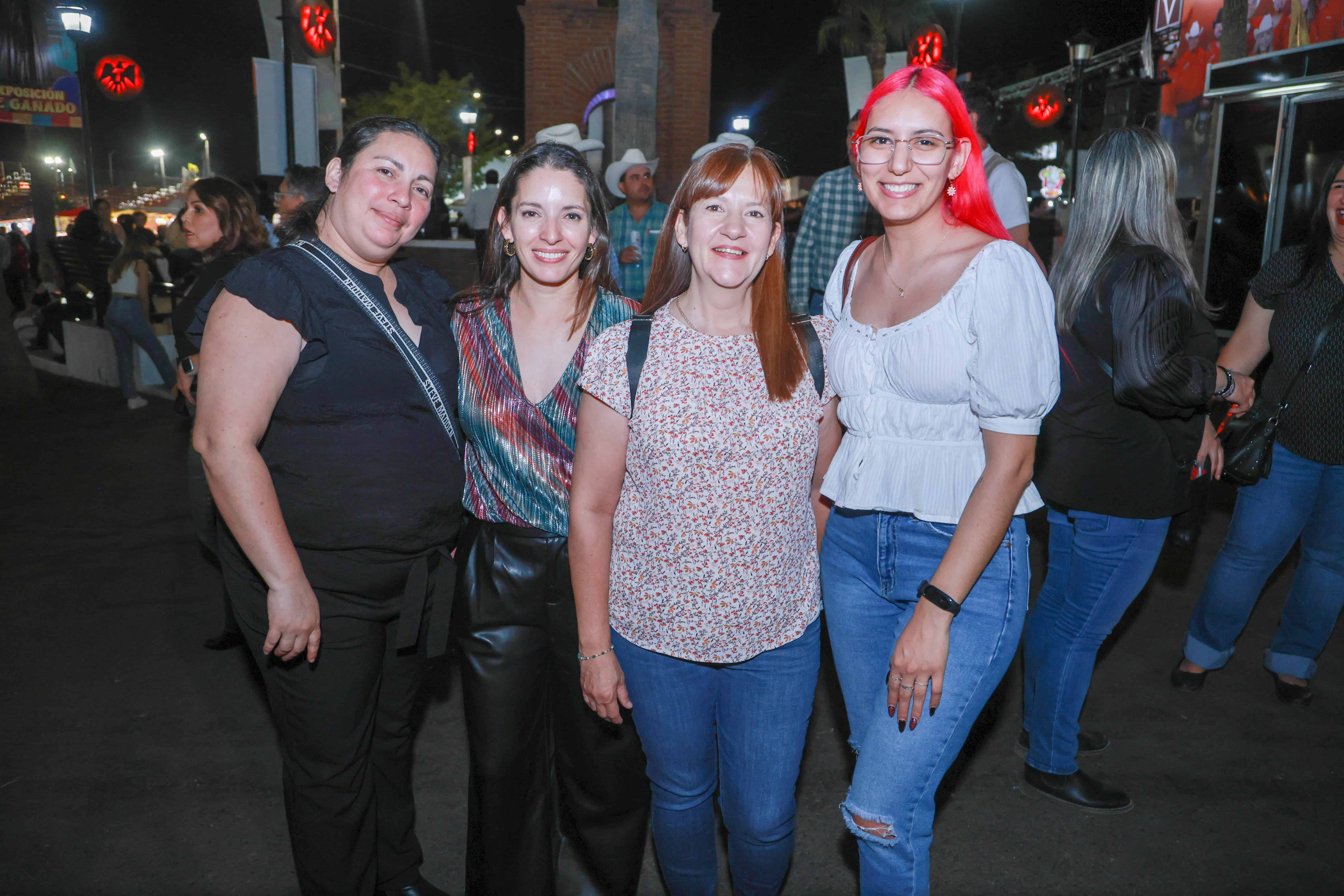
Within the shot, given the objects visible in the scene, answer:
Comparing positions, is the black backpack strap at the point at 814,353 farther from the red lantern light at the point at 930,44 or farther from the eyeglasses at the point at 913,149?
the red lantern light at the point at 930,44

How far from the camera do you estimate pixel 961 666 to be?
2.08m

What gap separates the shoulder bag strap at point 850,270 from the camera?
2398 millimetres

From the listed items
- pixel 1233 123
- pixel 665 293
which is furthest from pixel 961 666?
pixel 1233 123

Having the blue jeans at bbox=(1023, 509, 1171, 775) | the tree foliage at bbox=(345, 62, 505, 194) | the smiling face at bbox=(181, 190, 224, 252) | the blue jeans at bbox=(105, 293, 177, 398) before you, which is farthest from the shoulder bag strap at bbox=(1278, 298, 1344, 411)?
the tree foliage at bbox=(345, 62, 505, 194)

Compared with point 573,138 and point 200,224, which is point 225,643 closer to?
point 200,224

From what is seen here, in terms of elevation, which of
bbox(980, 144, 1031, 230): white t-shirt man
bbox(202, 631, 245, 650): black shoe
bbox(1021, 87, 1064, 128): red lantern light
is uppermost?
bbox(1021, 87, 1064, 128): red lantern light

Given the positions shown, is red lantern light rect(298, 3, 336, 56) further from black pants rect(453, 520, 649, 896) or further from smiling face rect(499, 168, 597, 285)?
black pants rect(453, 520, 649, 896)

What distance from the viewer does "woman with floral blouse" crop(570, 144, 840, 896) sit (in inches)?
86.4

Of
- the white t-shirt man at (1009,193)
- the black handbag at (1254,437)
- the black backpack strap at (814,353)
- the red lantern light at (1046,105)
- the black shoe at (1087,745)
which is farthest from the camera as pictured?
the red lantern light at (1046,105)

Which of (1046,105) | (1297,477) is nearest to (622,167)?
(1297,477)

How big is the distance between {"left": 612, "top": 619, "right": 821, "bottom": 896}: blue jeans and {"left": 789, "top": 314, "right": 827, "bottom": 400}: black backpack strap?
2.01 ft

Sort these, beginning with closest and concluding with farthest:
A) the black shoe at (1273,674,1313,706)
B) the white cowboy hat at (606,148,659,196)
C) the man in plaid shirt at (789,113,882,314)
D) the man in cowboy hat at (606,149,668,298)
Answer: the black shoe at (1273,674,1313,706), the man in plaid shirt at (789,113,882,314), the man in cowboy hat at (606,149,668,298), the white cowboy hat at (606,148,659,196)

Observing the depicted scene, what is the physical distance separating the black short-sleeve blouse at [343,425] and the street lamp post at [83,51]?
17.6m

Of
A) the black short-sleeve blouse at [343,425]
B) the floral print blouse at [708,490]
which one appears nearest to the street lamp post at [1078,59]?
the floral print blouse at [708,490]
